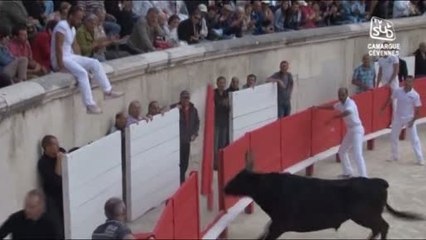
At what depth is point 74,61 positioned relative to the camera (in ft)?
38.4

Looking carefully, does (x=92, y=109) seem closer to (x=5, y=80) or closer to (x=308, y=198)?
(x=5, y=80)

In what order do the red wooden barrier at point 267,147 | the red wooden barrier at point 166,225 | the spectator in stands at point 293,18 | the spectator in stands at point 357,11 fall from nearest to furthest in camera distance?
the red wooden barrier at point 166,225 → the red wooden barrier at point 267,147 → the spectator in stands at point 293,18 → the spectator in stands at point 357,11

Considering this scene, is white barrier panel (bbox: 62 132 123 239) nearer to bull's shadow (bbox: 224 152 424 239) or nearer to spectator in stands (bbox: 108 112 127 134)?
spectator in stands (bbox: 108 112 127 134)

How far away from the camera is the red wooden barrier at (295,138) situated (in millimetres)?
14539

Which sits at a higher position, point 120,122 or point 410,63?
point 120,122

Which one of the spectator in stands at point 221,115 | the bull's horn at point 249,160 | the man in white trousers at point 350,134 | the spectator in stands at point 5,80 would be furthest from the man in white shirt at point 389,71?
the spectator in stands at point 5,80

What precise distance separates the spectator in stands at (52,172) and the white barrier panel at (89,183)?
0.15 metres

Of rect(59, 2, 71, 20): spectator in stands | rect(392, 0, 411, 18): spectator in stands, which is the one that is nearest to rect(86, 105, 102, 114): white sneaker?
rect(59, 2, 71, 20): spectator in stands

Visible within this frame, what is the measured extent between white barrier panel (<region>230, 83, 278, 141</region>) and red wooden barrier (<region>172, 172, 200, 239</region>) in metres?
4.73

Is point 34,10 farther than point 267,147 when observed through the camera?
Yes

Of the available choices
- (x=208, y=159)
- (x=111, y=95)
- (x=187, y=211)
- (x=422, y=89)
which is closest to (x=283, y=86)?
(x=422, y=89)

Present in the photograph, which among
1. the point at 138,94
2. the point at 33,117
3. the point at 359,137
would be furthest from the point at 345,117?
the point at 33,117

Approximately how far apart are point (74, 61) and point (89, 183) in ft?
5.09

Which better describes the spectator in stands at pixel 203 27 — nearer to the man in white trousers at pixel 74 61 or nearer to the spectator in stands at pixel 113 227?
the man in white trousers at pixel 74 61
